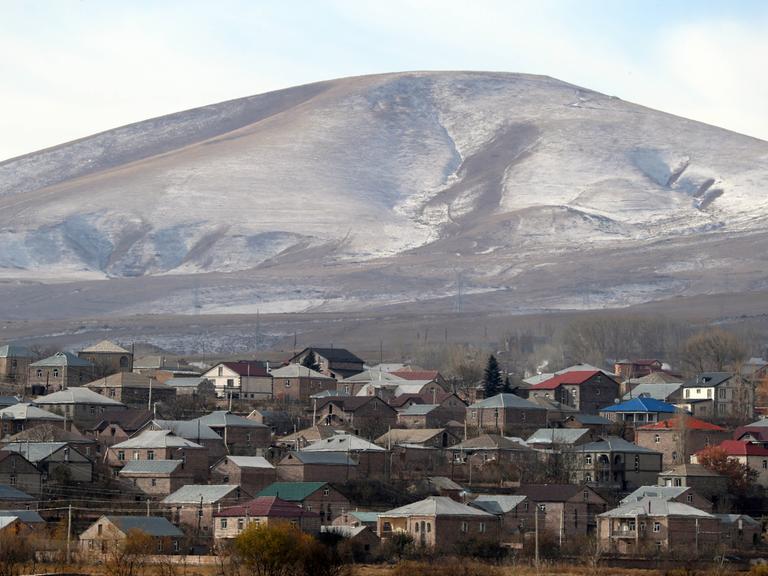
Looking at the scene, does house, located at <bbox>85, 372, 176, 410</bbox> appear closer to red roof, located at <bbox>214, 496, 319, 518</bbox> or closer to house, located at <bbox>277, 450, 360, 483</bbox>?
house, located at <bbox>277, 450, 360, 483</bbox>

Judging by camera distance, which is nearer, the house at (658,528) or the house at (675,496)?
the house at (658,528)

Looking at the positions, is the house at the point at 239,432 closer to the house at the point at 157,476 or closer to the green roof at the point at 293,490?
the house at the point at 157,476

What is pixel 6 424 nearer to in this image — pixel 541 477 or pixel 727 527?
pixel 541 477

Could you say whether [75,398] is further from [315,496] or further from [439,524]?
[439,524]

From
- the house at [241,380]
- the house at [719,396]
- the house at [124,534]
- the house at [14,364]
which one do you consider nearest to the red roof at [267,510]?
the house at [124,534]

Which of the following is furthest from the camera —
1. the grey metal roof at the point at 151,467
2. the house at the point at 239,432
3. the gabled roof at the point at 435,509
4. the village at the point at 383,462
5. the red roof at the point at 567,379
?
the red roof at the point at 567,379

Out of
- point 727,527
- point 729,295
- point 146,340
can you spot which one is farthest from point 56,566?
point 729,295

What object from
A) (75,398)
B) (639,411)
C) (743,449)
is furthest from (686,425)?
(75,398)
